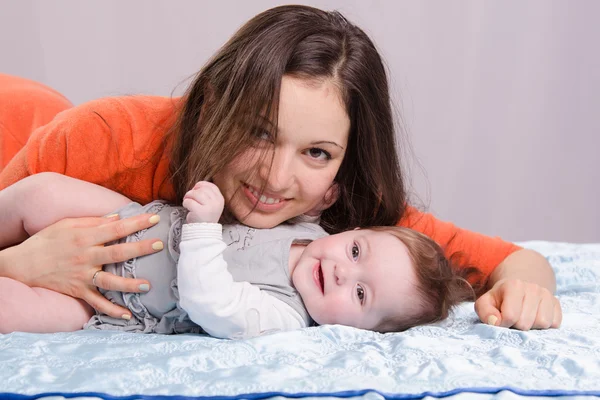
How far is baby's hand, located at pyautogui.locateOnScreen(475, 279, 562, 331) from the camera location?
1.55 metres

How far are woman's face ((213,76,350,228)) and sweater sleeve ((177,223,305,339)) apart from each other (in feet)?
0.67

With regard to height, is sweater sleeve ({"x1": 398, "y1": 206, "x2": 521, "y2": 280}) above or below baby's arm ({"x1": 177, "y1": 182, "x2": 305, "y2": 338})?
below

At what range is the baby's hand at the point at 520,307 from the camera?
155 centimetres

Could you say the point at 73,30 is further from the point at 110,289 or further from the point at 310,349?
the point at 310,349

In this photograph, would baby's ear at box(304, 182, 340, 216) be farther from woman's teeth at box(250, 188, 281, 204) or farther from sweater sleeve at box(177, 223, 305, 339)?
sweater sleeve at box(177, 223, 305, 339)

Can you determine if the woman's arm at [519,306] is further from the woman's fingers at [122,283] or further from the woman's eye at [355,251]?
the woman's fingers at [122,283]

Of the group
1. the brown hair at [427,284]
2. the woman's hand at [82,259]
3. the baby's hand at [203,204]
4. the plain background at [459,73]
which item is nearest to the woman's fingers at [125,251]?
the woman's hand at [82,259]

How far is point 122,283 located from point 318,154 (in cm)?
51

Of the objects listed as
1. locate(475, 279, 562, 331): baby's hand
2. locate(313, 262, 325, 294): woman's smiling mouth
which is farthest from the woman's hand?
locate(475, 279, 562, 331): baby's hand

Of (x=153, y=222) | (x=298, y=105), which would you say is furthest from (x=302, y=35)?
(x=153, y=222)

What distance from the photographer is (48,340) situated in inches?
54.0

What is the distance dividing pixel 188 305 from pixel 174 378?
0.28 meters

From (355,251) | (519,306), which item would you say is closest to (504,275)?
(519,306)

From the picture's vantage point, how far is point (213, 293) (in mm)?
1403
